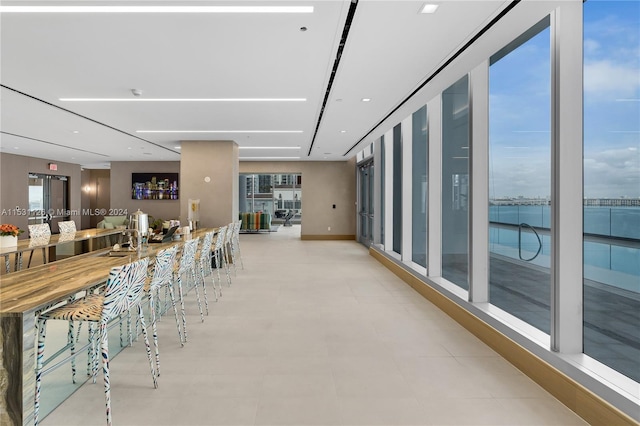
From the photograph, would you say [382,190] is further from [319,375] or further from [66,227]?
[66,227]

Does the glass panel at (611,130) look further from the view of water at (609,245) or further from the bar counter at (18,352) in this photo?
the bar counter at (18,352)

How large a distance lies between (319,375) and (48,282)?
2.12 metres

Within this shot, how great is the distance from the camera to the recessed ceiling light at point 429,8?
8.18 feet

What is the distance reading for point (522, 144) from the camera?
4.65 meters

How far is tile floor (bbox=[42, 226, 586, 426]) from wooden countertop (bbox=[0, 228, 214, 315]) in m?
0.78

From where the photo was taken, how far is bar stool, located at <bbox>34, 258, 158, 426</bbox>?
2.18 m

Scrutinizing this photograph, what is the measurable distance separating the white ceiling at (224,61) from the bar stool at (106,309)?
1916 millimetres

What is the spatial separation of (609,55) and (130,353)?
4905mm

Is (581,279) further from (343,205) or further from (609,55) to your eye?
(343,205)

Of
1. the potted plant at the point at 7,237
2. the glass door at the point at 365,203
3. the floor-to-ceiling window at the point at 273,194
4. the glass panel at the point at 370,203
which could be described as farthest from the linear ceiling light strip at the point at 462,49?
the floor-to-ceiling window at the point at 273,194

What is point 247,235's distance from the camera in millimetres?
14023

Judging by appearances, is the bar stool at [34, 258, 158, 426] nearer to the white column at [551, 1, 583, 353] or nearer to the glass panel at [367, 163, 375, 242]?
the white column at [551, 1, 583, 353]

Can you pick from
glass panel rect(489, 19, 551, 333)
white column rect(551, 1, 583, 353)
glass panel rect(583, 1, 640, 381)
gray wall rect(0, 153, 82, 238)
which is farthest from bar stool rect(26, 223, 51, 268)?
glass panel rect(583, 1, 640, 381)

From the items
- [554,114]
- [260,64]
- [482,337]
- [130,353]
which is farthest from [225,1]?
[482,337]
